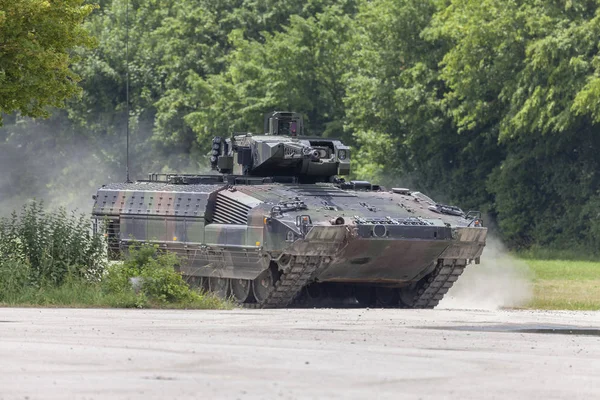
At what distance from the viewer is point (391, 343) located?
1530cm

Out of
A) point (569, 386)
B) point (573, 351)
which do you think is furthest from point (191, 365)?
point (573, 351)

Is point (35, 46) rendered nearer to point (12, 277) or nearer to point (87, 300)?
point (12, 277)

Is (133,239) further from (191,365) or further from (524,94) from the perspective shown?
(524,94)

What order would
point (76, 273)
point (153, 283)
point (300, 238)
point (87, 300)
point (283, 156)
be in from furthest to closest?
point (283, 156) → point (76, 273) → point (300, 238) → point (153, 283) → point (87, 300)

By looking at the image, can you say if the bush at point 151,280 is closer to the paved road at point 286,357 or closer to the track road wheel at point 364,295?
the paved road at point 286,357

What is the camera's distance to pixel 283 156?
2642 cm

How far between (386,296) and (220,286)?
269 centimetres

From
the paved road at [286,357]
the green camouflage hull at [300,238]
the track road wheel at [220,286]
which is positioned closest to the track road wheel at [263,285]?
the green camouflage hull at [300,238]

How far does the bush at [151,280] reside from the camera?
22031 mm

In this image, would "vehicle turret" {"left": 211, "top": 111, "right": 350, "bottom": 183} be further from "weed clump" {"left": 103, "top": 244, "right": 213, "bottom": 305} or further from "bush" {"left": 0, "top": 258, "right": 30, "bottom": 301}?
"bush" {"left": 0, "top": 258, "right": 30, "bottom": 301}

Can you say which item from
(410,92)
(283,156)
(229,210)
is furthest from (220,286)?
(410,92)

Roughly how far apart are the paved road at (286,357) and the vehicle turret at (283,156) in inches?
280

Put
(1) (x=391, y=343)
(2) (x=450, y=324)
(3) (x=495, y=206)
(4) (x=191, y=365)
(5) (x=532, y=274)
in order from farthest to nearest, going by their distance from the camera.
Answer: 1. (3) (x=495, y=206)
2. (5) (x=532, y=274)
3. (2) (x=450, y=324)
4. (1) (x=391, y=343)
5. (4) (x=191, y=365)

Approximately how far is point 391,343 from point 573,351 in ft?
5.49
